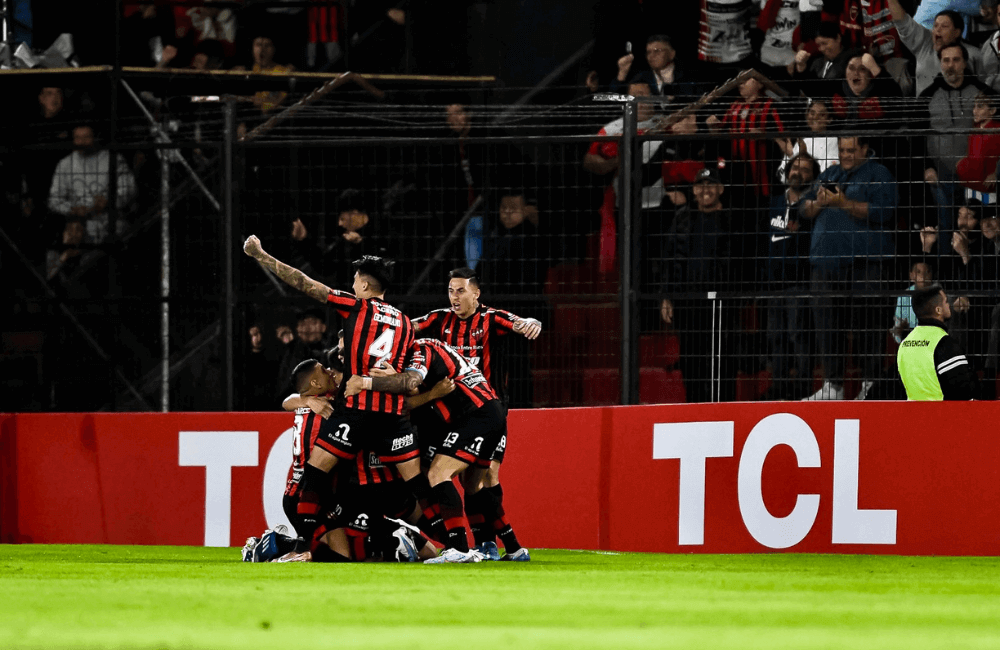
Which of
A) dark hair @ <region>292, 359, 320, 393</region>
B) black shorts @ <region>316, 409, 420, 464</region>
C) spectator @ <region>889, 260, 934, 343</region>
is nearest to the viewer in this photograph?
black shorts @ <region>316, 409, 420, 464</region>

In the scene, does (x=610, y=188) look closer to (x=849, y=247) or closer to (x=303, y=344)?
(x=849, y=247)

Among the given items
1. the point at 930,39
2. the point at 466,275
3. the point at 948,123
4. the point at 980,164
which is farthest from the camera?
the point at 930,39

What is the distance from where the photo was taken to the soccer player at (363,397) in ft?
29.0

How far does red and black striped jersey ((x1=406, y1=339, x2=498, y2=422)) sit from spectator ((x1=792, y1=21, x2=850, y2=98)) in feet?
14.2

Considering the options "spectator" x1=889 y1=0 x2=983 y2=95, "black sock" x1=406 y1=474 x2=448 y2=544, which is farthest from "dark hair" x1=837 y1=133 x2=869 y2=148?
"black sock" x1=406 y1=474 x2=448 y2=544

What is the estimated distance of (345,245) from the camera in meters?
11.4

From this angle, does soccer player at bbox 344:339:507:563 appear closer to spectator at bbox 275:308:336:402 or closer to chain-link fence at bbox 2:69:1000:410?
chain-link fence at bbox 2:69:1000:410

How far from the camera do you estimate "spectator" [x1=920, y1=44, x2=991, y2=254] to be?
1013cm

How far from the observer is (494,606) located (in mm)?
5645

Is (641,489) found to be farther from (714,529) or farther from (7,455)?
(7,455)

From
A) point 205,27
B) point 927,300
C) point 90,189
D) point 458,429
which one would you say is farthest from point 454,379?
point 205,27

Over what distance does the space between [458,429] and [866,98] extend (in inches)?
165

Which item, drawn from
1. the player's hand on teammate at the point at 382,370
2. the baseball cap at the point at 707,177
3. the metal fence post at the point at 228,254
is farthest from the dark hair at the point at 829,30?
the player's hand on teammate at the point at 382,370

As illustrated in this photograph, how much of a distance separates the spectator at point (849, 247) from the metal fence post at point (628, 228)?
1256mm
